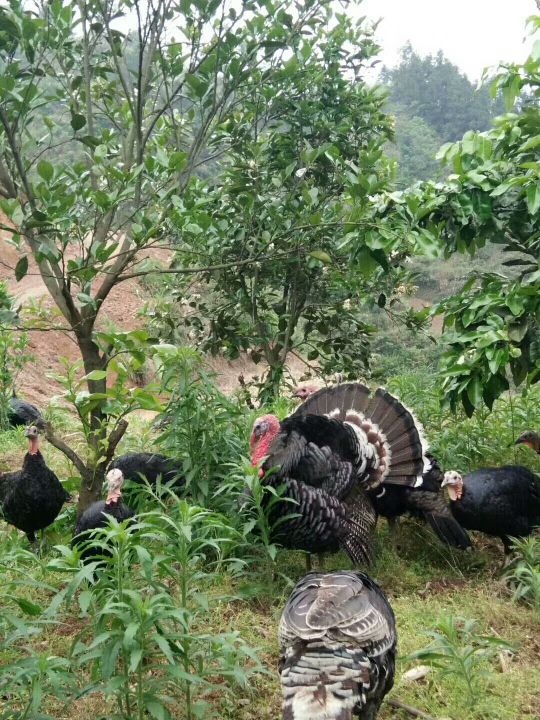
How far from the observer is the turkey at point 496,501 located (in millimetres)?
4430

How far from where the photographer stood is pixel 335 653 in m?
2.64

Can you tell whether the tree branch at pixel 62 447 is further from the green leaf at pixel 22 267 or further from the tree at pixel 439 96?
the tree at pixel 439 96

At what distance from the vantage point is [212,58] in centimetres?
424

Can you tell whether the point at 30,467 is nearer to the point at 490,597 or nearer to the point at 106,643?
the point at 106,643

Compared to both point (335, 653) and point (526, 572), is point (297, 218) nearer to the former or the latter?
point (526, 572)

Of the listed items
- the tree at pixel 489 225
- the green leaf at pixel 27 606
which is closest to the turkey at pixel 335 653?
Answer: the green leaf at pixel 27 606

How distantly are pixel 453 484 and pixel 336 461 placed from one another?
73cm

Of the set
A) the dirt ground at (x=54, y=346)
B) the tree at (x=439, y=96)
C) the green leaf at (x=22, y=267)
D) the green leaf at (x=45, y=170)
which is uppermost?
the tree at (x=439, y=96)

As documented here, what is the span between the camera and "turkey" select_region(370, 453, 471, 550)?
4.67 m

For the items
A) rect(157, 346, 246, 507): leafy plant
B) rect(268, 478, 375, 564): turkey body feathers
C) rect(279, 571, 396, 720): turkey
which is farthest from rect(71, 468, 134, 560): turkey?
rect(279, 571, 396, 720): turkey

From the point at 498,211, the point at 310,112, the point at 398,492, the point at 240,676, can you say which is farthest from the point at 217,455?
the point at 310,112

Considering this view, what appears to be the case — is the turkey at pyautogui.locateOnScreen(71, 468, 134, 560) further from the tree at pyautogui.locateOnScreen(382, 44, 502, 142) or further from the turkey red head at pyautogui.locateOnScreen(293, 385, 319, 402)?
the tree at pyautogui.locateOnScreen(382, 44, 502, 142)

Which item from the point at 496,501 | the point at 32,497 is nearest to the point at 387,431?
the point at 496,501

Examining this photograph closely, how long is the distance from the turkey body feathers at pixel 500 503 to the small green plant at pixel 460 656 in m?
1.13
